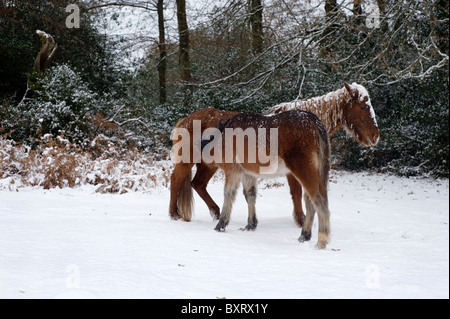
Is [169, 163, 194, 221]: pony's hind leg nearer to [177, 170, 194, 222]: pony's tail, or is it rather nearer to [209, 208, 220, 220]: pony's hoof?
[177, 170, 194, 222]: pony's tail

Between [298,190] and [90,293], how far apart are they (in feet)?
11.5

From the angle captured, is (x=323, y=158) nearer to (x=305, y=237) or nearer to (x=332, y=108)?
(x=305, y=237)

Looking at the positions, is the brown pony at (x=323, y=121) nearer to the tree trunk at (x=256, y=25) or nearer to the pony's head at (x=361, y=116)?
the pony's head at (x=361, y=116)

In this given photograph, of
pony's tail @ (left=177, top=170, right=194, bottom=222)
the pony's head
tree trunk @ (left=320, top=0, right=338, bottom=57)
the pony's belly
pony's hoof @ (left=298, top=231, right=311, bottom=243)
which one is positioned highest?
tree trunk @ (left=320, top=0, right=338, bottom=57)

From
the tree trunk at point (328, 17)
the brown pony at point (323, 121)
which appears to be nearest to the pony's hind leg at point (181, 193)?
the brown pony at point (323, 121)

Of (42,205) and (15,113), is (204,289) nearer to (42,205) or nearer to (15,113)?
(42,205)

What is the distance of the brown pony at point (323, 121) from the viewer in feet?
18.0

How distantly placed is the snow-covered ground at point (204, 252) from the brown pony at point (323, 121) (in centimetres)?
31

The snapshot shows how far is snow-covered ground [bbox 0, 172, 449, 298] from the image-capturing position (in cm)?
278

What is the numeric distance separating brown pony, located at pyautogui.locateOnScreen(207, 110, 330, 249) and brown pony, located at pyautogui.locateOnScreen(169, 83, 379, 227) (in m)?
0.66

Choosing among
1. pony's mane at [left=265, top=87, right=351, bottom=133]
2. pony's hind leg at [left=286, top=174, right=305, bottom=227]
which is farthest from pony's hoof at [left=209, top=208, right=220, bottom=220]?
Answer: pony's mane at [left=265, top=87, right=351, bottom=133]

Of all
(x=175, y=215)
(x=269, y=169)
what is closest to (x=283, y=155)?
(x=269, y=169)

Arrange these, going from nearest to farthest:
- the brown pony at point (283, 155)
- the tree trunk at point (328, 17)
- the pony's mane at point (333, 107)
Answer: the brown pony at point (283, 155) → the pony's mane at point (333, 107) → the tree trunk at point (328, 17)

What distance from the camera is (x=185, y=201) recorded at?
5832 mm
